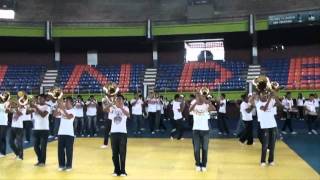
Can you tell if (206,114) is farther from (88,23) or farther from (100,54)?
(100,54)

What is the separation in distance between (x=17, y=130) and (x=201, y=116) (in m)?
5.67

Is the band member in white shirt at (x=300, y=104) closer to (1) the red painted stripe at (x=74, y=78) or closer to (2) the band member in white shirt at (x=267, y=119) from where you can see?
(2) the band member in white shirt at (x=267, y=119)

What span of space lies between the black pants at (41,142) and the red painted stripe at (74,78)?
19.8 meters

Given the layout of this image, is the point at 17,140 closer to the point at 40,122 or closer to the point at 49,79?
the point at 40,122

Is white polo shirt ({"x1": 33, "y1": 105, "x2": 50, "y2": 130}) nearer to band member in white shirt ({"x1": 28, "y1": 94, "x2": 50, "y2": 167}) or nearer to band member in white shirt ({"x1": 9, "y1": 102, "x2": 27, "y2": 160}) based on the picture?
band member in white shirt ({"x1": 28, "y1": 94, "x2": 50, "y2": 167})

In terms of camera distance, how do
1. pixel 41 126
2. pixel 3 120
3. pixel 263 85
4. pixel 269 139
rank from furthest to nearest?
pixel 3 120 → pixel 41 126 → pixel 269 139 → pixel 263 85

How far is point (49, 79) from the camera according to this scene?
33.8 meters

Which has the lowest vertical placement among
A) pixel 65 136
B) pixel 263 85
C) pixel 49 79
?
pixel 65 136

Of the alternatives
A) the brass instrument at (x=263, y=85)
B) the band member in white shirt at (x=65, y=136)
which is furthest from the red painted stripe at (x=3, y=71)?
the brass instrument at (x=263, y=85)

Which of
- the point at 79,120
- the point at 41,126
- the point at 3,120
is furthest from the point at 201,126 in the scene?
the point at 79,120

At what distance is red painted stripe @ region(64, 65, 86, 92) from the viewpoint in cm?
3231

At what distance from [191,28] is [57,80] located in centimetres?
1080

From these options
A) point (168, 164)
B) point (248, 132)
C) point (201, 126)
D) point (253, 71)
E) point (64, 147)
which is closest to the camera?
point (201, 126)

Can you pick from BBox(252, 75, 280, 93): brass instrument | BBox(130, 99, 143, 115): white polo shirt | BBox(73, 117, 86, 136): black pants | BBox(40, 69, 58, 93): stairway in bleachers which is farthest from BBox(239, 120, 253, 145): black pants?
BBox(40, 69, 58, 93): stairway in bleachers
